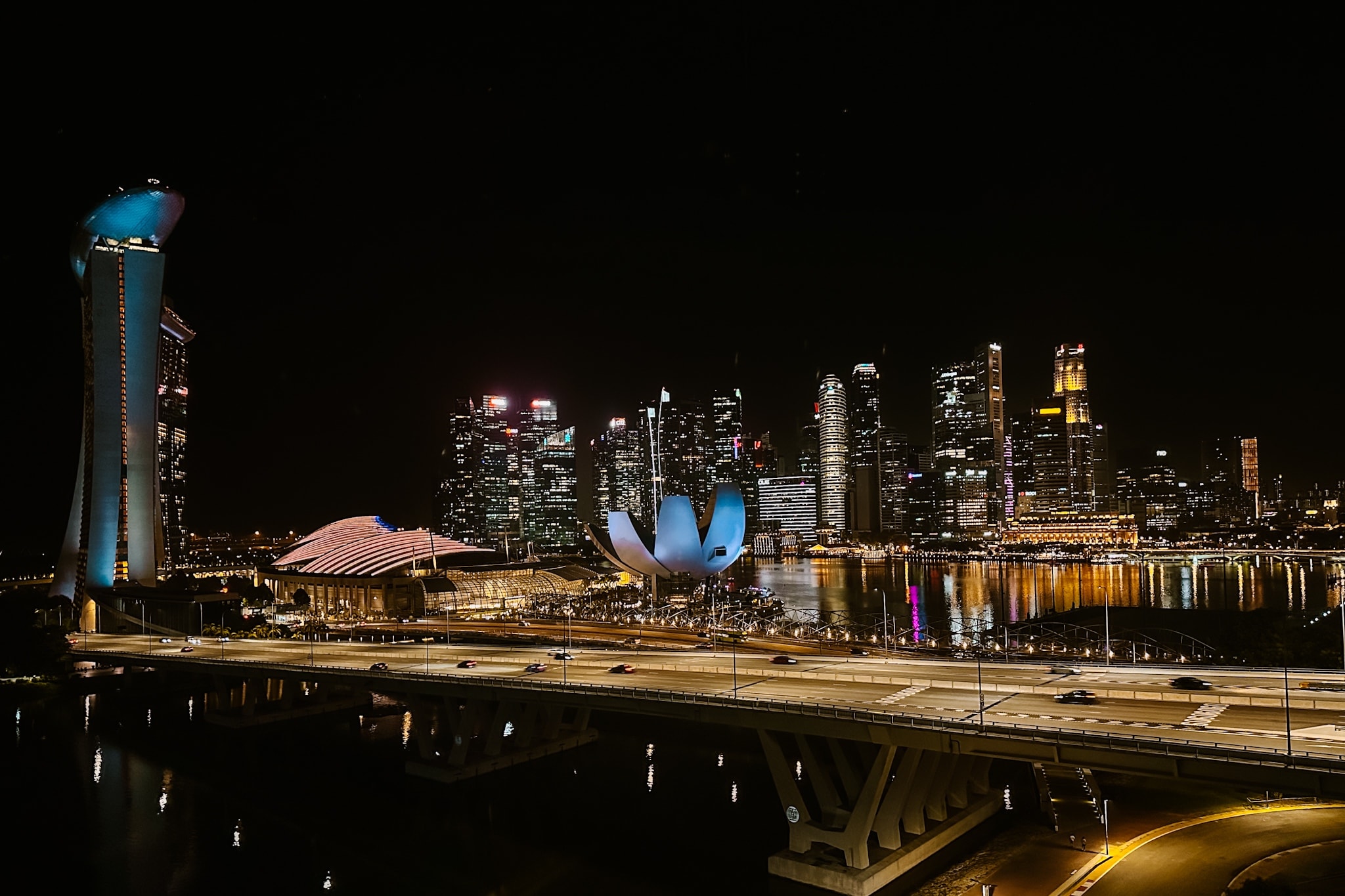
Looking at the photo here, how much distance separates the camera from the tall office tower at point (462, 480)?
177250 millimetres

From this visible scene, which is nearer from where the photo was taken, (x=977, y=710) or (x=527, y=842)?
(x=977, y=710)

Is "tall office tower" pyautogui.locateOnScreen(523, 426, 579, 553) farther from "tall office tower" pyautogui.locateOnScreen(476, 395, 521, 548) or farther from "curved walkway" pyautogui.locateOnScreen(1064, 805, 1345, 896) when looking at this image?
"curved walkway" pyautogui.locateOnScreen(1064, 805, 1345, 896)

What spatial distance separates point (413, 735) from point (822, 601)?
4508 cm

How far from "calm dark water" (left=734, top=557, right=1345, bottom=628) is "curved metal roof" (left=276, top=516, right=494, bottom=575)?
1108 inches

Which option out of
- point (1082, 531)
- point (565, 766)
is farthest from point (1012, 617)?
point (1082, 531)

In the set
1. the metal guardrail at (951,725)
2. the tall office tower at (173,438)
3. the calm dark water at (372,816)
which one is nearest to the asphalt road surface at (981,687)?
the metal guardrail at (951,725)

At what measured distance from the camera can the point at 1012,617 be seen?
189 feet

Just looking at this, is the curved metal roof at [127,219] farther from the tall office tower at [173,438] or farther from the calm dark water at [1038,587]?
the calm dark water at [1038,587]

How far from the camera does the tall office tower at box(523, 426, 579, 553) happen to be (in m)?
178

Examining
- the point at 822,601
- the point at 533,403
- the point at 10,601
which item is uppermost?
the point at 533,403

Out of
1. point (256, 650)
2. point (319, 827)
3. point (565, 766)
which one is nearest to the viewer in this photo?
point (319, 827)

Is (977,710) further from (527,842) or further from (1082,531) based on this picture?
(1082,531)

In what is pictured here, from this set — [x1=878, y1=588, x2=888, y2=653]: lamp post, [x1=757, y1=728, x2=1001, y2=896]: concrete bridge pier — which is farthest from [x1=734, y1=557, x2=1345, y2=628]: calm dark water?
[x1=757, y1=728, x2=1001, y2=896]: concrete bridge pier

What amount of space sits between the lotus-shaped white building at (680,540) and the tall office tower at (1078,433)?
438 ft
